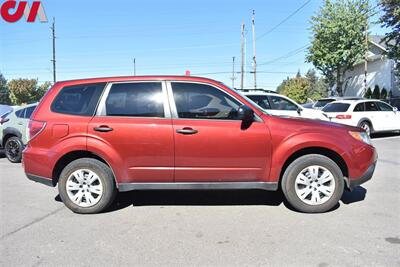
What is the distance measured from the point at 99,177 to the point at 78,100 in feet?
3.72

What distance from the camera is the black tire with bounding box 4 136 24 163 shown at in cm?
1036

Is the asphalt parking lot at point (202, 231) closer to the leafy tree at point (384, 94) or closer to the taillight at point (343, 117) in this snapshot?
the taillight at point (343, 117)

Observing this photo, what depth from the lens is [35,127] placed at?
17.9 ft

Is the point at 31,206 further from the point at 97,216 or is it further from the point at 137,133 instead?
the point at 137,133

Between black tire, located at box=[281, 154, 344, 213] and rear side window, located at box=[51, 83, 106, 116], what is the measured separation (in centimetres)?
282

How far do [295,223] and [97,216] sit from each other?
8.61ft

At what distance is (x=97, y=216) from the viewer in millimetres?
5289

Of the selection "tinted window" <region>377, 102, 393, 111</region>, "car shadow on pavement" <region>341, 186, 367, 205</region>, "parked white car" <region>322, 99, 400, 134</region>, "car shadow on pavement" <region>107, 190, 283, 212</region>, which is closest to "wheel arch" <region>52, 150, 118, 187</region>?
"car shadow on pavement" <region>107, 190, 283, 212</region>

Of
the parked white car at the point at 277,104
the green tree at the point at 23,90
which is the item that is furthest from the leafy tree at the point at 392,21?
the green tree at the point at 23,90

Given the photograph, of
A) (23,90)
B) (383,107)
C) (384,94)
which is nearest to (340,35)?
(384,94)

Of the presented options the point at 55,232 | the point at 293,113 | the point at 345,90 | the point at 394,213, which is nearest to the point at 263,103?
the point at 293,113

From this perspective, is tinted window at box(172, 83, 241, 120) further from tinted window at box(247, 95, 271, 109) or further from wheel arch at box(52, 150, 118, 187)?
tinted window at box(247, 95, 271, 109)

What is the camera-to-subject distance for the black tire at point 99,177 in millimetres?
5309

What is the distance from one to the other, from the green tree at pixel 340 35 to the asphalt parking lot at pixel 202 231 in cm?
2783
